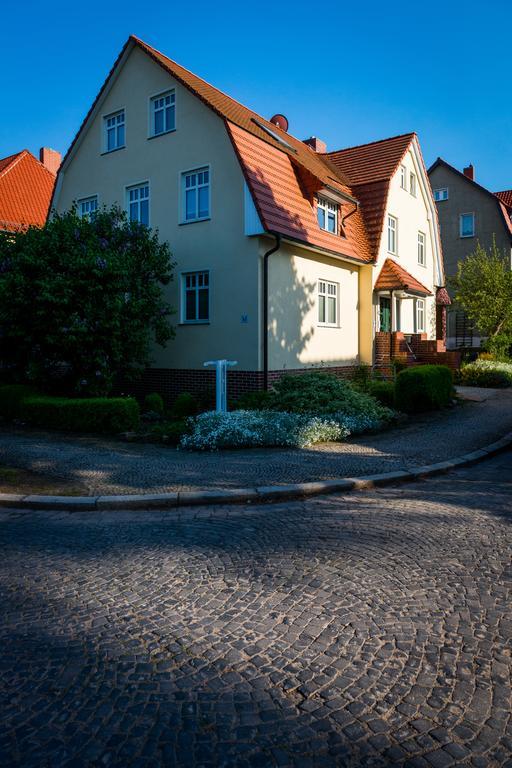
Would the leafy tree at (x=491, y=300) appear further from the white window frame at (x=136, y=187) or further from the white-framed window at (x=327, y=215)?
the white window frame at (x=136, y=187)

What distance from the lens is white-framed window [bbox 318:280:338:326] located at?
17.9m

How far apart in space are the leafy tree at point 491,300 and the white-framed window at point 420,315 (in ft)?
12.8

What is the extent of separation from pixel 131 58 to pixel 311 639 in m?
19.7

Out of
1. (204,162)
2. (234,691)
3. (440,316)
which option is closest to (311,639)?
(234,691)

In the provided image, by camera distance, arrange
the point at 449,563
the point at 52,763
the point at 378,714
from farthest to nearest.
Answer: the point at 449,563
the point at 378,714
the point at 52,763

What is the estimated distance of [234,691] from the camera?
2.81m

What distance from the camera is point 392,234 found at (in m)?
22.2

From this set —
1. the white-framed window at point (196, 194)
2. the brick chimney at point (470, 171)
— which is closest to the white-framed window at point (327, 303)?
the white-framed window at point (196, 194)

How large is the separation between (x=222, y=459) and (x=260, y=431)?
1.64m

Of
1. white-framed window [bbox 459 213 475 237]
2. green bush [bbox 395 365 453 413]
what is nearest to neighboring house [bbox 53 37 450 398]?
green bush [bbox 395 365 453 413]

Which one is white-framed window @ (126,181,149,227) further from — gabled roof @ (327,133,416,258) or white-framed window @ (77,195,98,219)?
gabled roof @ (327,133,416,258)

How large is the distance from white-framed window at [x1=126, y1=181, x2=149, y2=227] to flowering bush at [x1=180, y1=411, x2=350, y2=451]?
9.01m

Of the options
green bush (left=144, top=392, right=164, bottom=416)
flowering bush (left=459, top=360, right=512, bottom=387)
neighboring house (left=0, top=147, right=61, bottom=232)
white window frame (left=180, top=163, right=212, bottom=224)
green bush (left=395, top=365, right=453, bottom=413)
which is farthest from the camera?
neighboring house (left=0, top=147, right=61, bottom=232)

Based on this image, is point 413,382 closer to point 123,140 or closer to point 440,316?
point 123,140
